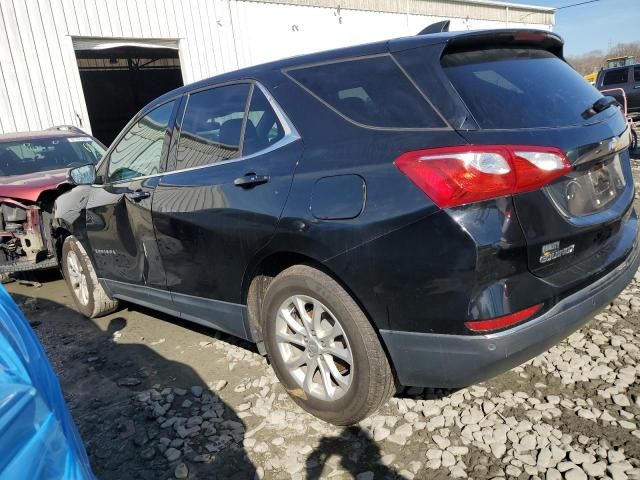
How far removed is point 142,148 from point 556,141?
9.30ft

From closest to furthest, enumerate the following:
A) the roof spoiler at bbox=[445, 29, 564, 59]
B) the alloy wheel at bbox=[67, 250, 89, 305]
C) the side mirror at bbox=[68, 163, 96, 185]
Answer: the roof spoiler at bbox=[445, 29, 564, 59] < the side mirror at bbox=[68, 163, 96, 185] < the alloy wheel at bbox=[67, 250, 89, 305]

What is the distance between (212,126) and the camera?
304 centimetres

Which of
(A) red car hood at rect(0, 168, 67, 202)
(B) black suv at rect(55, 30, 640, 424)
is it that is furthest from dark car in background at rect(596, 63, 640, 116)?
(A) red car hood at rect(0, 168, 67, 202)

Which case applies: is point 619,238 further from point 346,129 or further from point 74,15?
point 74,15

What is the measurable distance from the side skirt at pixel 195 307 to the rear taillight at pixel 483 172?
142 cm

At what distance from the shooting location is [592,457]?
2.11m

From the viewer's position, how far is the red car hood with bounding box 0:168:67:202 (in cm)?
523

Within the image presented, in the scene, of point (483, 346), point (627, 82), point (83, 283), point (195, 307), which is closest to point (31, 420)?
point (483, 346)

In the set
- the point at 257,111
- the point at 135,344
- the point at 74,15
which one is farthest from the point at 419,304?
the point at 74,15

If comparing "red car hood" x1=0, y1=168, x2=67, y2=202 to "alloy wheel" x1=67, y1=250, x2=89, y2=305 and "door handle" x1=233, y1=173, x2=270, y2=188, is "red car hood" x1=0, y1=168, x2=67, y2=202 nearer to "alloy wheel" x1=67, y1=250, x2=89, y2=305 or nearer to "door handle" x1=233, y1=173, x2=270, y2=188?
"alloy wheel" x1=67, y1=250, x2=89, y2=305

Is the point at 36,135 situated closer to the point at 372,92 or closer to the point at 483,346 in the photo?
the point at 372,92

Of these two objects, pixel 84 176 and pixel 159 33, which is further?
pixel 159 33

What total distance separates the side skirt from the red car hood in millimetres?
1924

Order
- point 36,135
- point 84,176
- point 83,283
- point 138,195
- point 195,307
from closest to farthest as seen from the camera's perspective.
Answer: point 195,307
point 138,195
point 84,176
point 83,283
point 36,135
